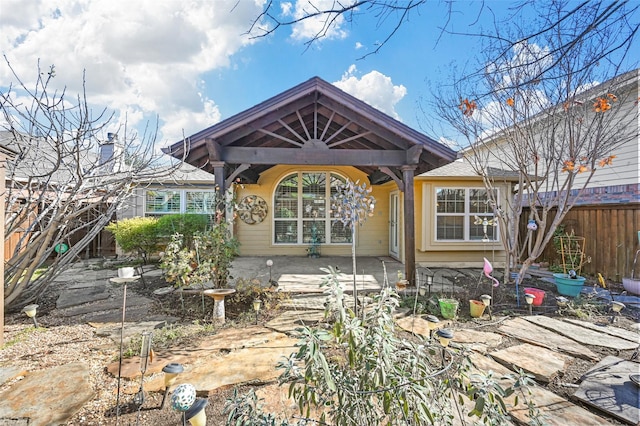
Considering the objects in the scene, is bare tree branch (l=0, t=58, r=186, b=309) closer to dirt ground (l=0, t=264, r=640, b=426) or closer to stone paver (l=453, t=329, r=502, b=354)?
dirt ground (l=0, t=264, r=640, b=426)

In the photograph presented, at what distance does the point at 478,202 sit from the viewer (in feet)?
25.1

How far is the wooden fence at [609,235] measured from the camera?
19.5 feet

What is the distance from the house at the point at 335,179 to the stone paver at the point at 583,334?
199cm

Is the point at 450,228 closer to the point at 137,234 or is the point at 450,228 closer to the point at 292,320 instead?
the point at 292,320

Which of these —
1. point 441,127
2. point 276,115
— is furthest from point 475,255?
point 276,115

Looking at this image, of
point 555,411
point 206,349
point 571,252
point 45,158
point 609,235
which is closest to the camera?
point 555,411

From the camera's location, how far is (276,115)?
5.09 meters

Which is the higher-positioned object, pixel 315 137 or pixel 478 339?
pixel 315 137

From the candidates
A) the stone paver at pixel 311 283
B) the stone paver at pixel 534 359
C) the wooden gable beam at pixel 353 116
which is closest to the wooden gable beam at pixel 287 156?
the wooden gable beam at pixel 353 116

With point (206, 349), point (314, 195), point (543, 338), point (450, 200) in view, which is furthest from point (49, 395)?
point (450, 200)

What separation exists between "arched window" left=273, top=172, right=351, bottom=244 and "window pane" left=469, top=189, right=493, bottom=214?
11.4 ft

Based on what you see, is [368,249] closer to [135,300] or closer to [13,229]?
[135,300]

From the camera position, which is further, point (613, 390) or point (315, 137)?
point (315, 137)

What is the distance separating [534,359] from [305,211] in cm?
667
